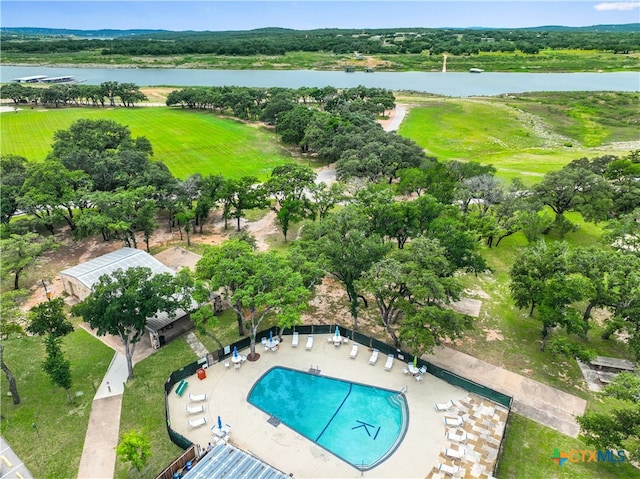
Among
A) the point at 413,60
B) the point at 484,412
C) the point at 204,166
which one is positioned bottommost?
the point at 484,412

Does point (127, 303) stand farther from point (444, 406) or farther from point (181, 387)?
point (444, 406)

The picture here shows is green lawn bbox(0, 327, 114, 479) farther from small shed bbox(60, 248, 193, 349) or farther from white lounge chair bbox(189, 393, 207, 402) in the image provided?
white lounge chair bbox(189, 393, 207, 402)

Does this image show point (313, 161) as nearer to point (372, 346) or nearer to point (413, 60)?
point (372, 346)

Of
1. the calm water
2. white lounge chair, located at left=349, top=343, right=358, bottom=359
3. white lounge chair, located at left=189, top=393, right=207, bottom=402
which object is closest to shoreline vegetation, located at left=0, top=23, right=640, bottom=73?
the calm water

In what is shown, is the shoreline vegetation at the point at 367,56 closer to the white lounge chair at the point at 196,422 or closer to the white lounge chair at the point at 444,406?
the white lounge chair at the point at 444,406

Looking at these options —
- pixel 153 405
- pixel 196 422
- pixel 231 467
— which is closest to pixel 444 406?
pixel 231 467

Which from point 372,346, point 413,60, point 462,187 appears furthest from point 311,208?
point 413,60
